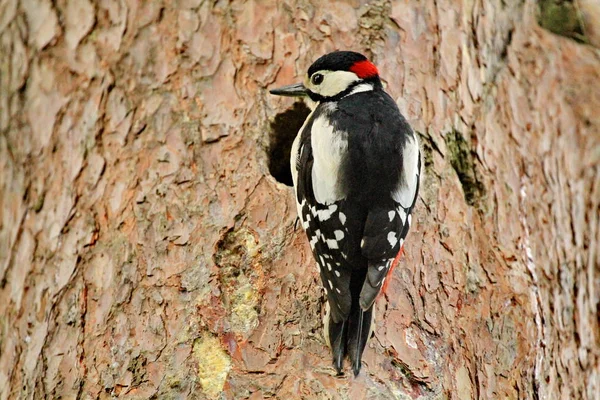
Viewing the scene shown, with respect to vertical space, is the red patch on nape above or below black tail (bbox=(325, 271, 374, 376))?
above

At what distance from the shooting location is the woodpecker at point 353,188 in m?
2.64

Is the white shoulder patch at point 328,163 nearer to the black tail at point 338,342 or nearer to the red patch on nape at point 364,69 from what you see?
the red patch on nape at point 364,69

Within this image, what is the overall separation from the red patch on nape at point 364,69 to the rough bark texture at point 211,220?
0.35ft

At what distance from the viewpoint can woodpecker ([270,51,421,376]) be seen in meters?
2.64

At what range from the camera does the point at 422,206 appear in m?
2.98

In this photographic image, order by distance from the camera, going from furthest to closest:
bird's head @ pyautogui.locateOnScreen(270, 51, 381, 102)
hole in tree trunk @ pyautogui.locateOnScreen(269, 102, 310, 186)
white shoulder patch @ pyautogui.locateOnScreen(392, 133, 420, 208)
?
hole in tree trunk @ pyautogui.locateOnScreen(269, 102, 310, 186), bird's head @ pyautogui.locateOnScreen(270, 51, 381, 102), white shoulder patch @ pyautogui.locateOnScreen(392, 133, 420, 208)

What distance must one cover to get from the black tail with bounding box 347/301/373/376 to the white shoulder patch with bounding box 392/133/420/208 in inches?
15.7

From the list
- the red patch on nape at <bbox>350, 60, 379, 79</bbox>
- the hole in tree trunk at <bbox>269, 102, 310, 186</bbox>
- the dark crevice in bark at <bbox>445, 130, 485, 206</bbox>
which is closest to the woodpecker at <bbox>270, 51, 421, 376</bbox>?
the red patch on nape at <bbox>350, 60, 379, 79</bbox>

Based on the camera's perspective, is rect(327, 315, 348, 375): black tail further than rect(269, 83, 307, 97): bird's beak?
No

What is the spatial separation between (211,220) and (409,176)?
0.72 meters

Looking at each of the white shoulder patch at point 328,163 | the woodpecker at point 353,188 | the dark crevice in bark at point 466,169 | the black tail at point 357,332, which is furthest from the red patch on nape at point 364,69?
the black tail at point 357,332

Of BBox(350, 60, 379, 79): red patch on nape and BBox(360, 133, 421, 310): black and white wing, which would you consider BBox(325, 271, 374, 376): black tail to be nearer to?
BBox(360, 133, 421, 310): black and white wing

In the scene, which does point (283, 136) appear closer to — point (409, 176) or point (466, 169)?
point (409, 176)

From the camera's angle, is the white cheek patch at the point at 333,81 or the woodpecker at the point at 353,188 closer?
the woodpecker at the point at 353,188
